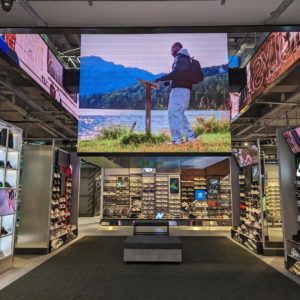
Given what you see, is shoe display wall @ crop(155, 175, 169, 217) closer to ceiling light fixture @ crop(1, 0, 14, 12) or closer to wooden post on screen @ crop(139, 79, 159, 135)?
wooden post on screen @ crop(139, 79, 159, 135)

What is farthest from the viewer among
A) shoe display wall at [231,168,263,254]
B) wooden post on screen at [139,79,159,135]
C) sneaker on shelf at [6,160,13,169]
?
shoe display wall at [231,168,263,254]

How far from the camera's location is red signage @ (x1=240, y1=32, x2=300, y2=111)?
549 cm

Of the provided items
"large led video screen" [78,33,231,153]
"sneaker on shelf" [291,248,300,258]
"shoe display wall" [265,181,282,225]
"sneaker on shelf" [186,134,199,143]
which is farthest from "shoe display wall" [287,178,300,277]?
"sneaker on shelf" [186,134,199,143]

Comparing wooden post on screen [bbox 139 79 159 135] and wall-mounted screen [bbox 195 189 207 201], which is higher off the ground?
wooden post on screen [bbox 139 79 159 135]

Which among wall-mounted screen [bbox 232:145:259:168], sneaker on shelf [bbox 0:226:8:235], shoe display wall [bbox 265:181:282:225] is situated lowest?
sneaker on shelf [bbox 0:226:8:235]

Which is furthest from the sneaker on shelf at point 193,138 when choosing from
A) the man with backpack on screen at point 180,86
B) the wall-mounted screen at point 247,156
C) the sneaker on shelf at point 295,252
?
the sneaker on shelf at point 295,252

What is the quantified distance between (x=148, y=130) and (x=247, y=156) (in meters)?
3.89

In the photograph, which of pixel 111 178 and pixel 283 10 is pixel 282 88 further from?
pixel 111 178

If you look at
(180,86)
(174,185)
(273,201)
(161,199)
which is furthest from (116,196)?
(180,86)

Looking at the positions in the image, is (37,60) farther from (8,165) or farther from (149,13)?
(149,13)

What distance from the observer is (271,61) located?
6445 millimetres

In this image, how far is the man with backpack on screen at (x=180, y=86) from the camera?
21.5ft

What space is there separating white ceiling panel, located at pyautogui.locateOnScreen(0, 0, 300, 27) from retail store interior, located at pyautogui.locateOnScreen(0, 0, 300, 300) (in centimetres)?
1

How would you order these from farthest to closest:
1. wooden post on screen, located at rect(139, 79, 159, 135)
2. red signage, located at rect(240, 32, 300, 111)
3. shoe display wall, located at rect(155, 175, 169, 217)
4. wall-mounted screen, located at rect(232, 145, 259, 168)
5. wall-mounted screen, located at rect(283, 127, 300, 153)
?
shoe display wall, located at rect(155, 175, 169, 217)
wall-mounted screen, located at rect(232, 145, 259, 168)
wooden post on screen, located at rect(139, 79, 159, 135)
wall-mounted screen, located at rect(283, 127, 300, 153)
red signage, located at rect(240, 32, 300, 111)
